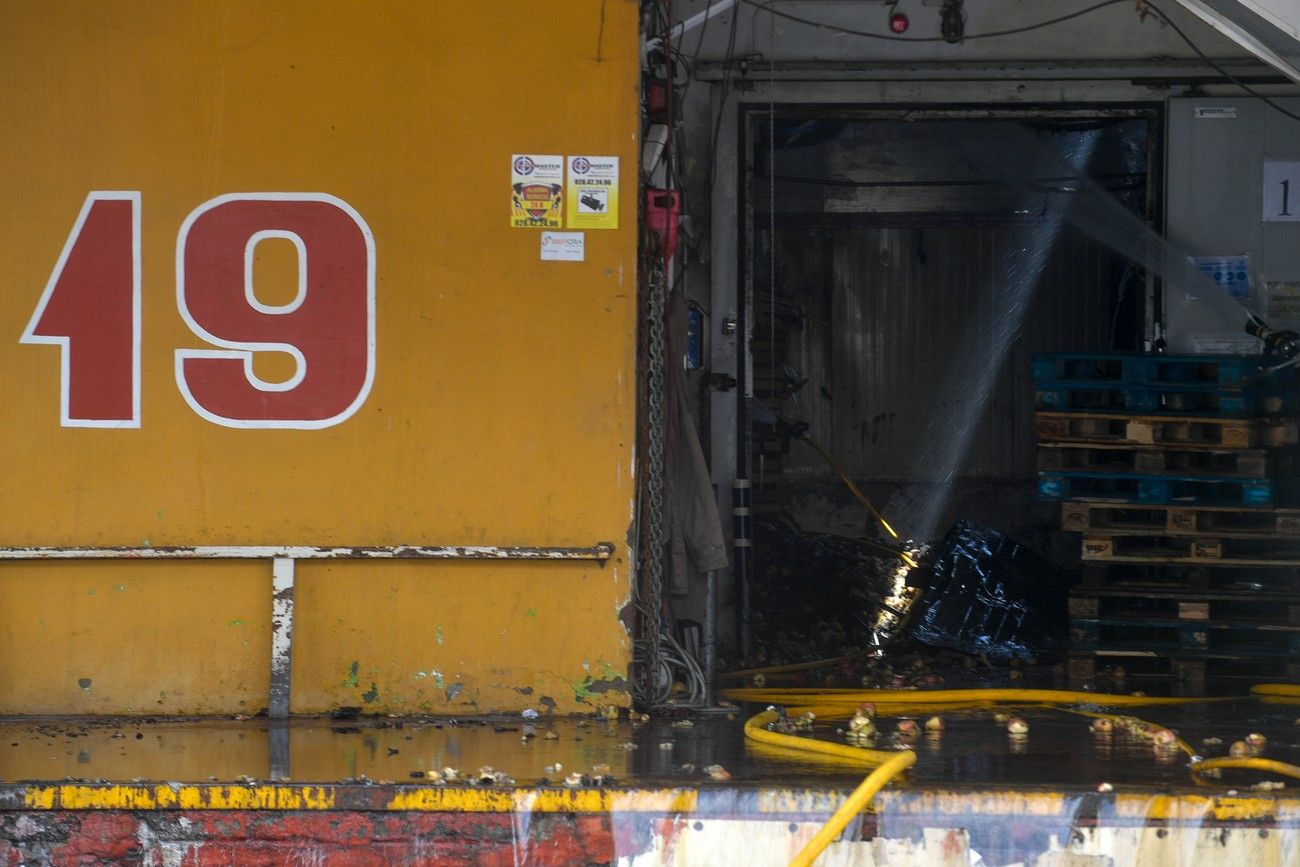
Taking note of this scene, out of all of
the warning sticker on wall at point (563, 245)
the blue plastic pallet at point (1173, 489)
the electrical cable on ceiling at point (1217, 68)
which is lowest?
the blue plastic pallet at point (1173, 489)

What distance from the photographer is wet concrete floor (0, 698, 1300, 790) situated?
4.40 meters

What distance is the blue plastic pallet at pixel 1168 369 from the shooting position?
764cm

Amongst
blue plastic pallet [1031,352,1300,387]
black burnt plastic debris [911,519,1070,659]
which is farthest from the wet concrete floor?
black burnt plastic debris [911,519,1070,659]

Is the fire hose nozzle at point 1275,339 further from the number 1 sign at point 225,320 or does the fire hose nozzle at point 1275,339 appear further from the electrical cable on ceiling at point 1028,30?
the number 1 sign at point 225,320

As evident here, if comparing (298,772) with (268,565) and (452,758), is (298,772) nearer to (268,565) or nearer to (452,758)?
(452,758)

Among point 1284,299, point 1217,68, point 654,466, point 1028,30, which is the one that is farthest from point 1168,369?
point 654,466

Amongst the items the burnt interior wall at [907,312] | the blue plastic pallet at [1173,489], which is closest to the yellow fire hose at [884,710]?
the blue plastic pallet at [1173,489]

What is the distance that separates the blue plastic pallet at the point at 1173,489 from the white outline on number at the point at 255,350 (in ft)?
13.8

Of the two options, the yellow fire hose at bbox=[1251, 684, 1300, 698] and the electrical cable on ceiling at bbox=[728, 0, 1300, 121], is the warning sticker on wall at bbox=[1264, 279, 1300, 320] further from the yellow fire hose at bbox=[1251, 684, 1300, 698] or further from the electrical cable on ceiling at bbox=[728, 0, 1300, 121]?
the yellow fire hose at bbox=[1251, 684, 1300, 698]

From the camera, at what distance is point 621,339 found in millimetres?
5387

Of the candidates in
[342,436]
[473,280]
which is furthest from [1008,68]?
[342,436]

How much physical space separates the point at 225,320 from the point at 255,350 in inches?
6.9

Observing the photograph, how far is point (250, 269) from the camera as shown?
17.6 ft

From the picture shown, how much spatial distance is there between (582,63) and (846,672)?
161 inches
